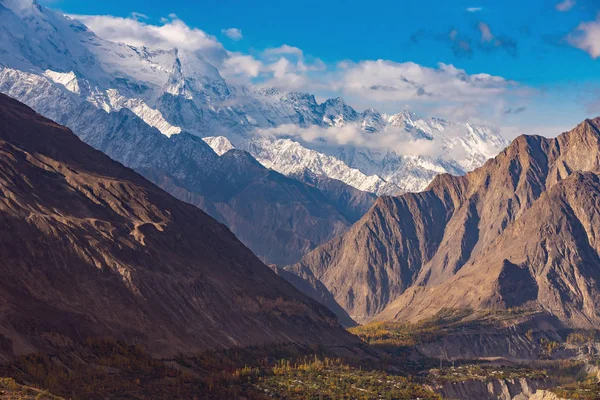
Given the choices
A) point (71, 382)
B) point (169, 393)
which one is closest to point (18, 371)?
point (71, 382)

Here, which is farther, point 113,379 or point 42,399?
point 113,379

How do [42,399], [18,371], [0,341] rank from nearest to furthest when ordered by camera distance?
[42,399], [18,371], [0,341]

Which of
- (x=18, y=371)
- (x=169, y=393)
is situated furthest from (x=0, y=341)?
(x=169, y=393)

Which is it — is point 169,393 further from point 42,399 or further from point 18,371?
point 42,399

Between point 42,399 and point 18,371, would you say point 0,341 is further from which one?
point 42,399

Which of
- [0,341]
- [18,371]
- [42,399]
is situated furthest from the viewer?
[0,341]

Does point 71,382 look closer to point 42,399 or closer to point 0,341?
point 0,341

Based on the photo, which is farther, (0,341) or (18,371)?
(0,341)

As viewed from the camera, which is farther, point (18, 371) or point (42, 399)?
point (18, 371)
